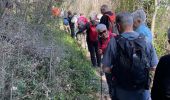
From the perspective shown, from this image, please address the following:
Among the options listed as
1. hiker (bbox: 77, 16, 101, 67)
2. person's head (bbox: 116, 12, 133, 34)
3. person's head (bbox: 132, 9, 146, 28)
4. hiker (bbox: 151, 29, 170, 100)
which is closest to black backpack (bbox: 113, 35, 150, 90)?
person's head (bbox: 116, 12, 133, 34)

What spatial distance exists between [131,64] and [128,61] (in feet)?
0.16

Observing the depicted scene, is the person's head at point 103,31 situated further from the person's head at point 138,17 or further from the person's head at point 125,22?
the person's head at point 125,22

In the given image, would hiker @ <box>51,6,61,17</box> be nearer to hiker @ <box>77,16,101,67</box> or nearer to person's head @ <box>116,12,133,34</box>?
hiker @ <box>77,16,101,67</box>

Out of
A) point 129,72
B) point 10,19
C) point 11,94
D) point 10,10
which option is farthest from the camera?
point 10,10

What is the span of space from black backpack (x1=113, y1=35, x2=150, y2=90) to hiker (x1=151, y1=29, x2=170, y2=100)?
2.31 ft

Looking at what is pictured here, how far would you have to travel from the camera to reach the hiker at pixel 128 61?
5379 millimetres

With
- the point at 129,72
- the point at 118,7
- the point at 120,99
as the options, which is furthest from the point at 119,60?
the point at 118,7

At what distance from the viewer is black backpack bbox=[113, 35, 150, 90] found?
5367 mm

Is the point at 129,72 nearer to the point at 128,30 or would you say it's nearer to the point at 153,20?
the point at 128,30

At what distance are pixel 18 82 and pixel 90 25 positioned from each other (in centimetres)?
677

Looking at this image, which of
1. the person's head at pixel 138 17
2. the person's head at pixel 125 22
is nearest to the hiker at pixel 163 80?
the person's head at pixel 125 22

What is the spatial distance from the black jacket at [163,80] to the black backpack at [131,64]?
27.7 inches

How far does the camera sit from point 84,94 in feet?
28.0

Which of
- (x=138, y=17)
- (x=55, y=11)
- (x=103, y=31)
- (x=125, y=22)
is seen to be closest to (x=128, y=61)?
(x=125, y=22)
